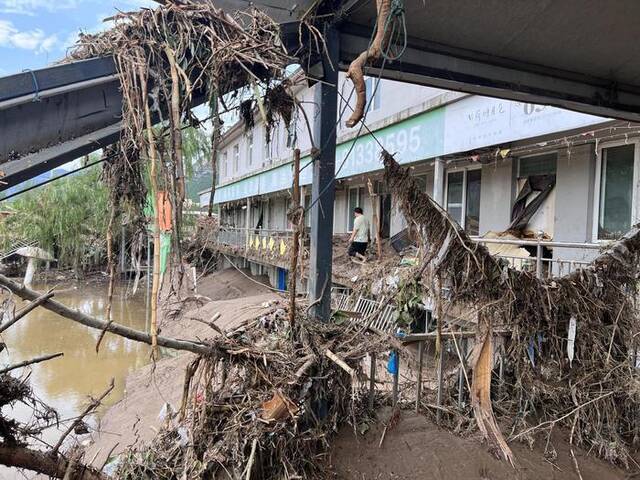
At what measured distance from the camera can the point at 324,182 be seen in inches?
134

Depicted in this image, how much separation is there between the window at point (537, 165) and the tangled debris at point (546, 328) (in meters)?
4.11

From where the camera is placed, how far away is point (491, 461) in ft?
11.0

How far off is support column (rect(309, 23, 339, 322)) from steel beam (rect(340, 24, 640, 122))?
280mm

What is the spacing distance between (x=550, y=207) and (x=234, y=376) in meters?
6.81

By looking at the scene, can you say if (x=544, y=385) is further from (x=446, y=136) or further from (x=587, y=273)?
(x=446, y=136)

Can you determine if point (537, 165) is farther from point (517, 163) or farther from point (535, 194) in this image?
point (535, 194)

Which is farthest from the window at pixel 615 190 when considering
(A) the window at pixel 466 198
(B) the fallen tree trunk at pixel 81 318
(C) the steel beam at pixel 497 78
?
(B) the fallen tree trunk at pixel 81 318

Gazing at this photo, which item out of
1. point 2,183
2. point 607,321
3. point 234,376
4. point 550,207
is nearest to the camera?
point 2,183

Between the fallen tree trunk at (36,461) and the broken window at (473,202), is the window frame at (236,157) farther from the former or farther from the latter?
the fallen tree trunk at (36,461)

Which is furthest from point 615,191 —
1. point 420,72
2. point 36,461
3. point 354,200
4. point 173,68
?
point 354,200

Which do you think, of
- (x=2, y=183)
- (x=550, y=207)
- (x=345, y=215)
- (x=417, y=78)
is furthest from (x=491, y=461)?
(x=345, y=215)

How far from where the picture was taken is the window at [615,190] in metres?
6.34

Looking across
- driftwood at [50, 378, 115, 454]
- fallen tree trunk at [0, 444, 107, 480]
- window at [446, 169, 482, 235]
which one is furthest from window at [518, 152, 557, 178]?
fallen tree trunk at [0, 444, 107, 480]

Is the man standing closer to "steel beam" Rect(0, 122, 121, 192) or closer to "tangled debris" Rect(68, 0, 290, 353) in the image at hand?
"tangled debris" Rect(68, 0, 290, 353)
